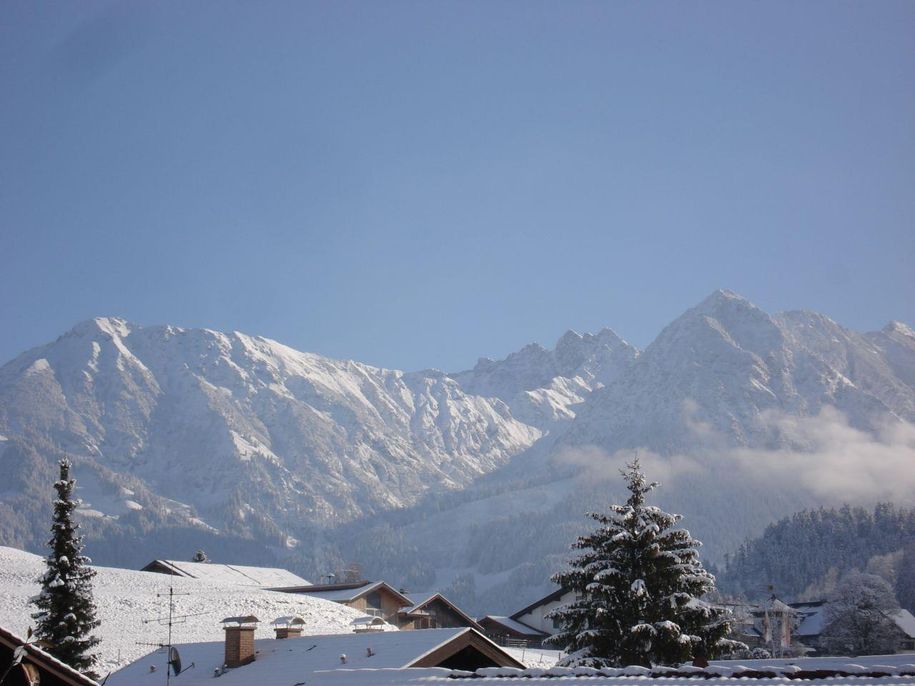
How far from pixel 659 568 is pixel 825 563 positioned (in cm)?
16732

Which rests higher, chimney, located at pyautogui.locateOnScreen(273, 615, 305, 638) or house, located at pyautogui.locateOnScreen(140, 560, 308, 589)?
house, located at pyautogui.locateOnScreen(140, 560, 308, 589)

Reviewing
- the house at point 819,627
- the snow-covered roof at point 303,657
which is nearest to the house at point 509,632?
the house at point 819,627

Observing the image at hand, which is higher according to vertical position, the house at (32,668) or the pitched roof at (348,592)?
the pitched roof at (348,592)

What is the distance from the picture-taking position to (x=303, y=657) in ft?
109

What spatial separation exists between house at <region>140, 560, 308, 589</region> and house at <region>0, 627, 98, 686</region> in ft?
248

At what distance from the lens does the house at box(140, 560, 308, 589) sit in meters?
93.9

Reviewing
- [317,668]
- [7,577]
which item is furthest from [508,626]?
[317,668]

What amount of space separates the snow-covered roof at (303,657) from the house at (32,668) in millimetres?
12847

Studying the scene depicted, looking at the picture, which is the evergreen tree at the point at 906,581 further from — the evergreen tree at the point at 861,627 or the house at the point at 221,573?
the house at the point at 221,573

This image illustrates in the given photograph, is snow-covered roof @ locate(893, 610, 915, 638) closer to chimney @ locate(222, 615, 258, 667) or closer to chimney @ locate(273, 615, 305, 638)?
chimney @ locate(273, 615, 305, 638)

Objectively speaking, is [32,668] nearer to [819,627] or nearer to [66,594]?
[66,594]

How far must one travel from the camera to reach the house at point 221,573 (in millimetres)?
93938

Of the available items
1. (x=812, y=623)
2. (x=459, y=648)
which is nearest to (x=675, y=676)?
(x=459, y=648)

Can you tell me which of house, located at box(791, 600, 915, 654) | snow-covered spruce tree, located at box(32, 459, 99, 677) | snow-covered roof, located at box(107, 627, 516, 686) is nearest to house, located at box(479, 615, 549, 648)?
house, located at box(791, 600, 915, 654)
